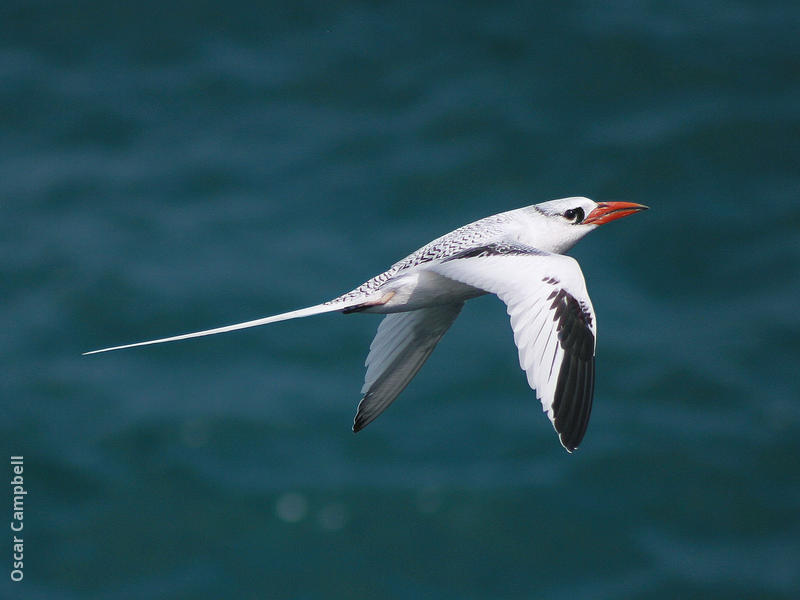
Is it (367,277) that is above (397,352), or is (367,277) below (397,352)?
above

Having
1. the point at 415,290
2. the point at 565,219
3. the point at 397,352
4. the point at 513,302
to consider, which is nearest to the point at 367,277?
the point at 397,352

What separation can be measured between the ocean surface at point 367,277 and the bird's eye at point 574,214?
8.58 m

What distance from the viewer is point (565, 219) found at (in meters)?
12.7

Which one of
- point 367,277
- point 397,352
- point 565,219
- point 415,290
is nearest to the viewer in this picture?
point 415,290

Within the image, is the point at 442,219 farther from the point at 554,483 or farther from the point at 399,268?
the point at 399,268

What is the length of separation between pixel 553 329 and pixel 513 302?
1.37 feet

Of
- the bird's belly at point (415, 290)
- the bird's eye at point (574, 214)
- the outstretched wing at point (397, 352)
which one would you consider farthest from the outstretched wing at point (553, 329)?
the outstretched wing at point (397, 352)

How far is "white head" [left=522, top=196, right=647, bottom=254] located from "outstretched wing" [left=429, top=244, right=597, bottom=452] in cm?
202

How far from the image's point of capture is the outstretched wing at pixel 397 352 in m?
12.9

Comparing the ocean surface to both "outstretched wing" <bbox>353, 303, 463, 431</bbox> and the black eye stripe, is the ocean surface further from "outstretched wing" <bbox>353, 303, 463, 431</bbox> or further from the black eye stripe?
the black eye stripe

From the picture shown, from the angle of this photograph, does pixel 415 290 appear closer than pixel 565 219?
Yes

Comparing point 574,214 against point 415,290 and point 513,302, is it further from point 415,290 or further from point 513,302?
point 513,302

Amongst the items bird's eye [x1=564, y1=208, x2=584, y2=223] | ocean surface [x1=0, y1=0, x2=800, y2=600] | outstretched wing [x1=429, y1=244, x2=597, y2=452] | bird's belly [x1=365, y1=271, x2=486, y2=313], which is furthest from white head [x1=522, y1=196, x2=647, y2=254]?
ocean surface [x1=0, y1=0, x2=800, y2=600]

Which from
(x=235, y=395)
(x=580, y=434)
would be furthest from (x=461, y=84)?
(x=580, y=434)
